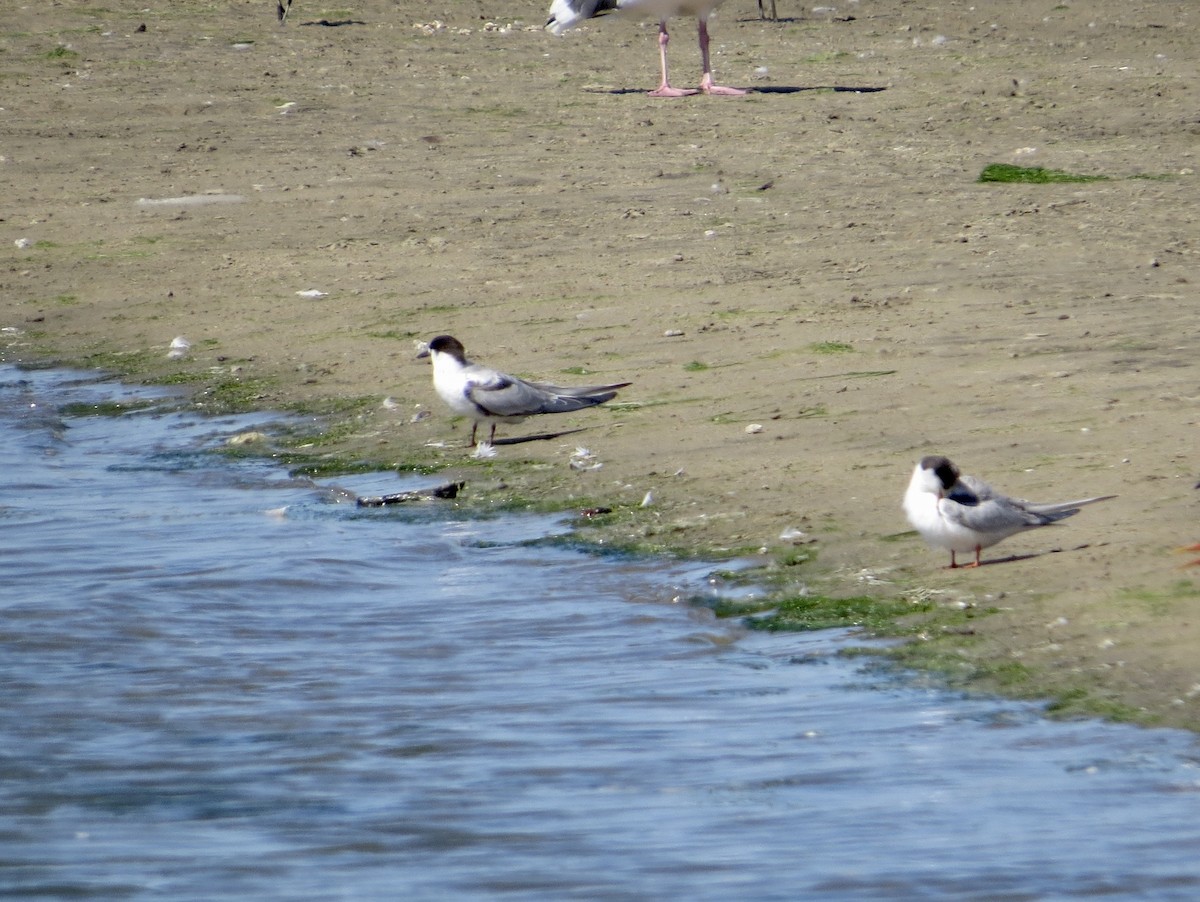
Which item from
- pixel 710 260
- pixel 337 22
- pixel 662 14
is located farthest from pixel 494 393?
pixel 337 22

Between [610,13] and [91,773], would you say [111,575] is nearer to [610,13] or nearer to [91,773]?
[91,773]

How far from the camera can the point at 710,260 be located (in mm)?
11055

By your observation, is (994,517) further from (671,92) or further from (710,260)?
(671,92)

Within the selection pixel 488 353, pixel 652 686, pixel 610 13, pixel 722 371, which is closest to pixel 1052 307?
pixel 722 371

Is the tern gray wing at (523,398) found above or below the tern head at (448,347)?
below

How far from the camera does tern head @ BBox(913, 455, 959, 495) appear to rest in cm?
615

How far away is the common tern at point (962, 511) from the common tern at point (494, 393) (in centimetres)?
237

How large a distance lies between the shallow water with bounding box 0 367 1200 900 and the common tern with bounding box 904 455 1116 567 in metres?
0.48

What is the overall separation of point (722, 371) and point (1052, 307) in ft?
5.57

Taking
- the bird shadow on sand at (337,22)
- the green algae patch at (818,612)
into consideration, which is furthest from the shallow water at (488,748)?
the bird shadow on sand at (337,22)

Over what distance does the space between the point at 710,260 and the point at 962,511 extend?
17.3ft

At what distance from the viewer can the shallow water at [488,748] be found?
167 inches

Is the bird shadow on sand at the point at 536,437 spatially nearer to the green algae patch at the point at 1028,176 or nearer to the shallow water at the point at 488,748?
the shallow water at the point at 488,748

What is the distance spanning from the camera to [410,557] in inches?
278
